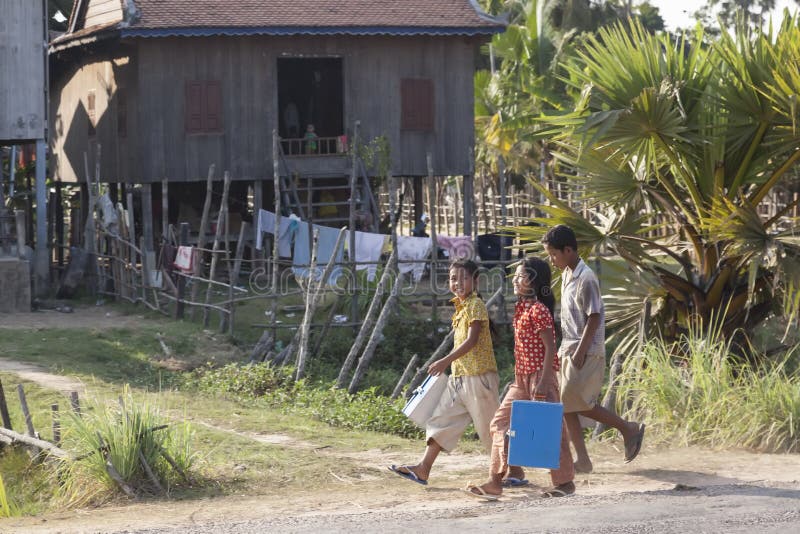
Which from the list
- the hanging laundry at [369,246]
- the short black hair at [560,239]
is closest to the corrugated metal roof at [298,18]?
the hanging laundry at [369,246]

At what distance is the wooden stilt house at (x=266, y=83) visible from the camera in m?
21.3

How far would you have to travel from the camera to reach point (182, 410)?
37.3 ft

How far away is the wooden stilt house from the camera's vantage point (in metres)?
21.3

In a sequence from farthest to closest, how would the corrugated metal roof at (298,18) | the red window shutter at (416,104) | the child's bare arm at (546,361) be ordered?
the red window shutter at (416,104), the corrugated metal roof at (298,18), the child's bare arm at (546,361)

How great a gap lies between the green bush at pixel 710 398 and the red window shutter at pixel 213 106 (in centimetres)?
1267

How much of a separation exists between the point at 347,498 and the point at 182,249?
10517 mm

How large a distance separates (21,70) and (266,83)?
13.9ft

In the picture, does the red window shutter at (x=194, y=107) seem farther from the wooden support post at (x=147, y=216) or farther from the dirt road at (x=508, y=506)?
the dirt road at (x=508, y=506)

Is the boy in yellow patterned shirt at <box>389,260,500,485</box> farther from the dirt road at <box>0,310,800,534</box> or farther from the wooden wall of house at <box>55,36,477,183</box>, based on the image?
the wooden wall of house at <box>55,36,477,183</box>

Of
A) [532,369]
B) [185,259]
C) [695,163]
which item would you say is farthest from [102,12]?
[532,369]

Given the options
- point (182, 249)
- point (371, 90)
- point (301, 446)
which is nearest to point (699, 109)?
point (301, 446)

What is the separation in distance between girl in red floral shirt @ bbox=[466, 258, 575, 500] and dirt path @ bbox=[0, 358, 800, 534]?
14cm

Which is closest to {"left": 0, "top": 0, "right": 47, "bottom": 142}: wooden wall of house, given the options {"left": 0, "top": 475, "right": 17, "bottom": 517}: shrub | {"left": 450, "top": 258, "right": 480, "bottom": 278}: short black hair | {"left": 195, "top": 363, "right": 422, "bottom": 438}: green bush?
{"left": 195, "top": 363, "right": 422, "bottom": 438}: green bush

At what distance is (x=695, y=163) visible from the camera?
431 inches
